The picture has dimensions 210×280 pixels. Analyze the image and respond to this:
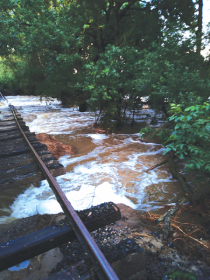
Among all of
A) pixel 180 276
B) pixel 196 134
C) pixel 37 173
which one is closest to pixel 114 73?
pixel 196 134

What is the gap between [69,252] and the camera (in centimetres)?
227

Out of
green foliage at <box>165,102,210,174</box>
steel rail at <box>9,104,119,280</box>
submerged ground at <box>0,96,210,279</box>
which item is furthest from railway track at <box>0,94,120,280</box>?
green foliage at <box>165,102,210,174</box>

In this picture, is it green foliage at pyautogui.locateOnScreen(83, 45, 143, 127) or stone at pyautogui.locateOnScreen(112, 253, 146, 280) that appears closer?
stone at pyautogui.locateOnScreen(112, 253, 146, 280)

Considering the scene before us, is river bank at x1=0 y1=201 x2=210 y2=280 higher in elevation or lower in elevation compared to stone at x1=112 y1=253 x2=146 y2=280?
lower

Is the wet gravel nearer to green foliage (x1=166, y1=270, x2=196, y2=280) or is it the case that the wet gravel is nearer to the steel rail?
green foliage (x1=166, y1=270, x2=196, y2=280)

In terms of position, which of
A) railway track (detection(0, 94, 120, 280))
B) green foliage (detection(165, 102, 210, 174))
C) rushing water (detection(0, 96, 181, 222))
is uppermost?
green foliage (detection(165, 102, 210, 174))

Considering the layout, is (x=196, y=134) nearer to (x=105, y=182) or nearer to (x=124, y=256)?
(x=124, y=256)

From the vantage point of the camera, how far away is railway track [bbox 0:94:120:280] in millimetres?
1571

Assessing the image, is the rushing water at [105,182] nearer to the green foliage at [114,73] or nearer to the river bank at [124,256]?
the river bank at [124,256]

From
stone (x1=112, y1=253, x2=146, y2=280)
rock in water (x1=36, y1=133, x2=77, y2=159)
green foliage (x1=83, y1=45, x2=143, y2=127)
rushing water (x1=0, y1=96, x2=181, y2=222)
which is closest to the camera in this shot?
stone (x1=112, y1=253, x2=146, y2=280)

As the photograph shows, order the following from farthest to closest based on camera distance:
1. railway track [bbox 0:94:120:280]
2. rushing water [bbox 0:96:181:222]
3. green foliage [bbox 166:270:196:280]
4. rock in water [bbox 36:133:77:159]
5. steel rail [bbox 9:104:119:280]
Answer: rock in water [bbox 36:133:77:159] < rushing water [bbox 0:96:181:222] < green foliage [bbox 166:270:196:280] < railway track [bbox 0:94:120:280] < steel rail [bbox 9:104:119:280]

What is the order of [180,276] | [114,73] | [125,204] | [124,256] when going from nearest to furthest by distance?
[124,256]
[180,276]
[125,204]
[114,73]

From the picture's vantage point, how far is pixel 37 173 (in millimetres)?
3428

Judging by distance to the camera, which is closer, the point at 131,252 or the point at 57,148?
the point at 131,252
